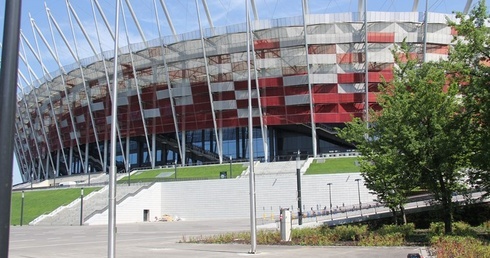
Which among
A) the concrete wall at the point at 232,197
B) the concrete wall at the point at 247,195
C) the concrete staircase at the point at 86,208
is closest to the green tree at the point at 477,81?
the concrete wall at the point at 232,197

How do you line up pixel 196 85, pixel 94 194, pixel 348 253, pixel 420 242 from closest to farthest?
pixel 348 253, pixel 420 242, pixel 94 194, pixel 196 85

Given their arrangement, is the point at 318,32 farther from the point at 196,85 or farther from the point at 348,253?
the point at 348,253

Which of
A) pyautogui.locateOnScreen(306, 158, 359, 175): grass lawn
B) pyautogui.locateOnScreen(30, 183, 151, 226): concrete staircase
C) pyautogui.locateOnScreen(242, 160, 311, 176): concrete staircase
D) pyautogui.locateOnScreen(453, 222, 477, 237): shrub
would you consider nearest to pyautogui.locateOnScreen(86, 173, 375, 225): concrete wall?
pyautogui.locateOnScreen(30, 183, 151, 226): concrete staircase

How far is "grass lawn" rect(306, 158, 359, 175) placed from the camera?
2103 inches

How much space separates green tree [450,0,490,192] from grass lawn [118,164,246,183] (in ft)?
137

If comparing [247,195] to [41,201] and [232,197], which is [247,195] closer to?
[232,197]

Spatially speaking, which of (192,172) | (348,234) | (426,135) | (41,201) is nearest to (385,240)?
(348,234)

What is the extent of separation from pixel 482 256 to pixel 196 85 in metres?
60.4

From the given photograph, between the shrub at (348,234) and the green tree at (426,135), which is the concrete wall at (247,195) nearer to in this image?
the shrub at (348,234)

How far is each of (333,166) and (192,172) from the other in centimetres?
1955

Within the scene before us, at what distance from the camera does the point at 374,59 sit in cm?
6488

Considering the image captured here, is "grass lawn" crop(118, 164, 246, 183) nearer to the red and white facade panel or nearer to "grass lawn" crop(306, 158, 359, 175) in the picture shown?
the red and white facade panel

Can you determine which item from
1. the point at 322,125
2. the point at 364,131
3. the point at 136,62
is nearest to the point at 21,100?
the point at 136,62

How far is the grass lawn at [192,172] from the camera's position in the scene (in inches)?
2404
